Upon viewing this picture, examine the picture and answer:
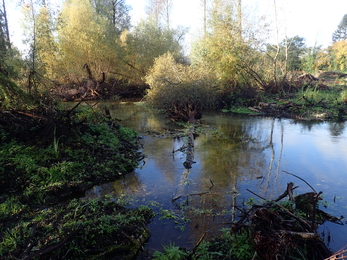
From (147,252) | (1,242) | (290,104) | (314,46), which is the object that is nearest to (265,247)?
(147,252)

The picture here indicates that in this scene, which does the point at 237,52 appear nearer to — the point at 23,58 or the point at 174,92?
the point at 174,92

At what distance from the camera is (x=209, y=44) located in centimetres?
1772

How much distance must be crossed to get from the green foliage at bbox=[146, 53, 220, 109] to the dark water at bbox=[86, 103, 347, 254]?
469 centimetres

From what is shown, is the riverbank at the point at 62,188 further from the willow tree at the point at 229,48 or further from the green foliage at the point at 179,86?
the willow tree at the point at 229,48

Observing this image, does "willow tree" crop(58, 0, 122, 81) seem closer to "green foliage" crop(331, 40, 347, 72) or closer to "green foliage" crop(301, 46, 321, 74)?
"green foliage" crop(301, 46, 321, 74)

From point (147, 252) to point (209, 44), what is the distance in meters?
16.7

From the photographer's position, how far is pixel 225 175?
5.42 m

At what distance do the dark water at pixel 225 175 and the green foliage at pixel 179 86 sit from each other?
4.69 metres

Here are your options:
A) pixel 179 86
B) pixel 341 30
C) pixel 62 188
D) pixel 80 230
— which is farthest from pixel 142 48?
pixel 341 30

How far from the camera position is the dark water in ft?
11.9

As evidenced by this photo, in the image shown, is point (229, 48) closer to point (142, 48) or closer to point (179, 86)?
point (179, 86)

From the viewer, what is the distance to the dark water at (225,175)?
3631mm

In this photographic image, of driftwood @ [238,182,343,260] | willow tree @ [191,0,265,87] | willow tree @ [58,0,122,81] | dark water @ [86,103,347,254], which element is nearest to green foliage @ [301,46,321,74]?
willow tree @ [191,0,265,87]

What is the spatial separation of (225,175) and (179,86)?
932 cm
